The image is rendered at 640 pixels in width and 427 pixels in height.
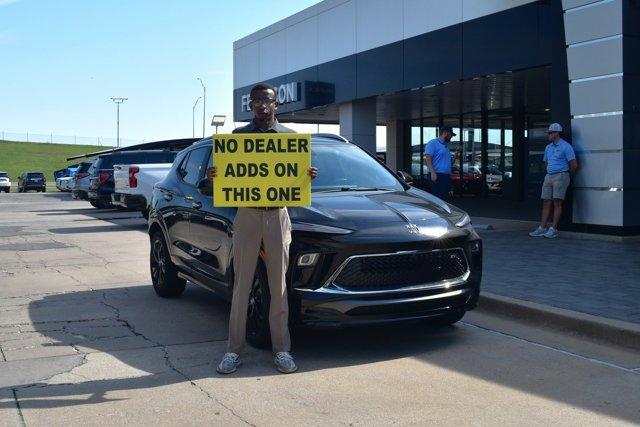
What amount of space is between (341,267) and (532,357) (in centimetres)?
164

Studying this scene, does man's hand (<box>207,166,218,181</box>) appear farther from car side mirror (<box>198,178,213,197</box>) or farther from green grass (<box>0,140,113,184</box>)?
green grass (<box>0,140,113,184</box>)

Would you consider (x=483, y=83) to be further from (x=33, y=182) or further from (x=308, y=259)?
(x=33, y=182)

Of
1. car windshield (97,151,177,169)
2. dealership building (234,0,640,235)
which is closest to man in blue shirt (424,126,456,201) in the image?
dealership building (234,0,640,235)

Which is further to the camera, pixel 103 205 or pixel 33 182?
pixel 33 182

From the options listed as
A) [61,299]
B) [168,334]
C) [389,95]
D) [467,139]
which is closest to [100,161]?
[389,95]

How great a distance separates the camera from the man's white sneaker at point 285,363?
515 centimetres

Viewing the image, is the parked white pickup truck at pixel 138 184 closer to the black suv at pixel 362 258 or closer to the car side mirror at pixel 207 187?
the black suv at pixel 362 258

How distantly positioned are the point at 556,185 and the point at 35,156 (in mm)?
100173

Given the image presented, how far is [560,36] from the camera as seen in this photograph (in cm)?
1296

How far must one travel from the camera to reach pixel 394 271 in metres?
5.47

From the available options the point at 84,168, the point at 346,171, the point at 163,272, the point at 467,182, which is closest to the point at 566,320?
the point at 346,171

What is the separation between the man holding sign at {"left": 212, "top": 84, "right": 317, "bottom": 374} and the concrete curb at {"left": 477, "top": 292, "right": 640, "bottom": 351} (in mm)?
2567

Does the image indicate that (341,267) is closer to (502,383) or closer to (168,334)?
(502,383)

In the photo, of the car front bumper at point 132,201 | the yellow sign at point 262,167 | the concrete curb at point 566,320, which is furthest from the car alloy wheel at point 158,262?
the car front bumper at point 132,201
